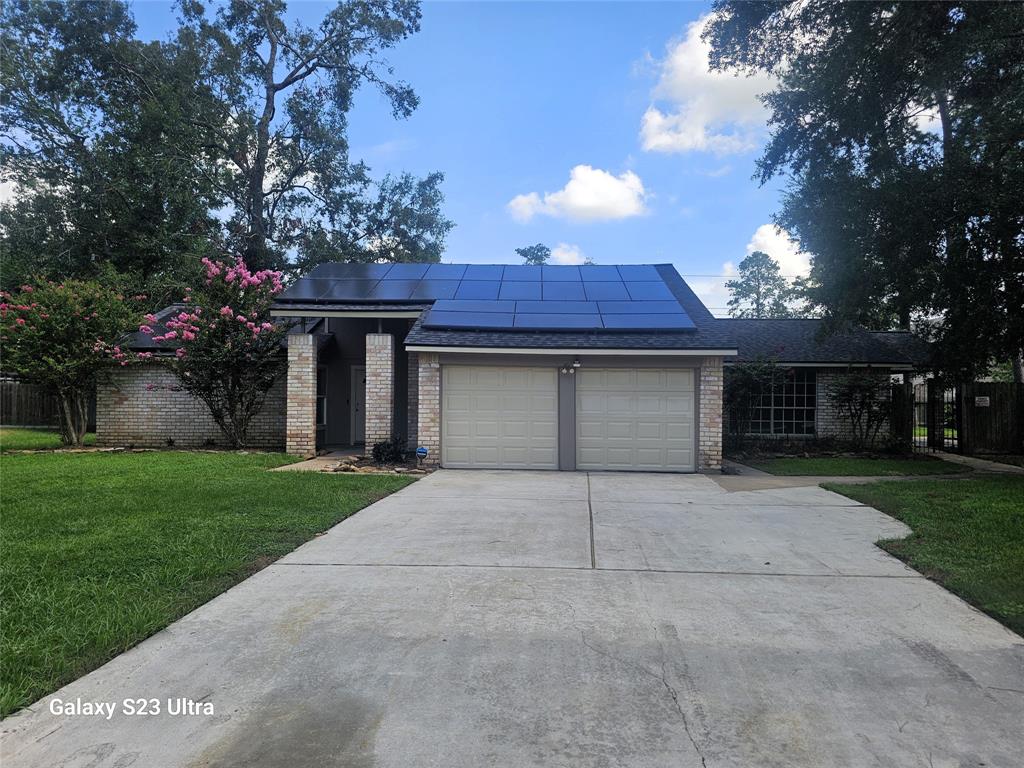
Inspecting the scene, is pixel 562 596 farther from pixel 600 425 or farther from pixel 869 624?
pixel 600 425

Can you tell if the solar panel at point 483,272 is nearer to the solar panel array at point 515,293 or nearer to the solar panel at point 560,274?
the solar panel array at point 515,293

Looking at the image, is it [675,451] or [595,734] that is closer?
[595,734]

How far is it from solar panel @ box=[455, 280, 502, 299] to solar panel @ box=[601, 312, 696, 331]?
305 cm

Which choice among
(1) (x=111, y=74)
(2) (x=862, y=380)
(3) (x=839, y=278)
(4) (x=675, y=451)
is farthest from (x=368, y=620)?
(1) (x=111, y=74)

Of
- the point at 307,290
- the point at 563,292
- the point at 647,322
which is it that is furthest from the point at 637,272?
the point at 307,290

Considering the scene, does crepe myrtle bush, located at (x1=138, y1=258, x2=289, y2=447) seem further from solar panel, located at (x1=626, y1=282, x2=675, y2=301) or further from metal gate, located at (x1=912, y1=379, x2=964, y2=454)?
metal gate, located at (x1=912, y1=379, x2=964, y2=454)

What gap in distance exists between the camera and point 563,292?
14883 millimetres

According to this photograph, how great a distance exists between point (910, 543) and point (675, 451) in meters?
5.93

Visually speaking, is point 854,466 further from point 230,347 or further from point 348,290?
point 230,347

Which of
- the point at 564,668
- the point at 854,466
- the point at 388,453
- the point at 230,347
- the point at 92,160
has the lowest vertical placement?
the point at 564,668

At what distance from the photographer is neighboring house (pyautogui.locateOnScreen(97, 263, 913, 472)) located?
473 inches

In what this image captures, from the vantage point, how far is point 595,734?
2764 mm

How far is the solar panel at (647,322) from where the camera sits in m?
12.3

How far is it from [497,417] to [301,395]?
4577mm
